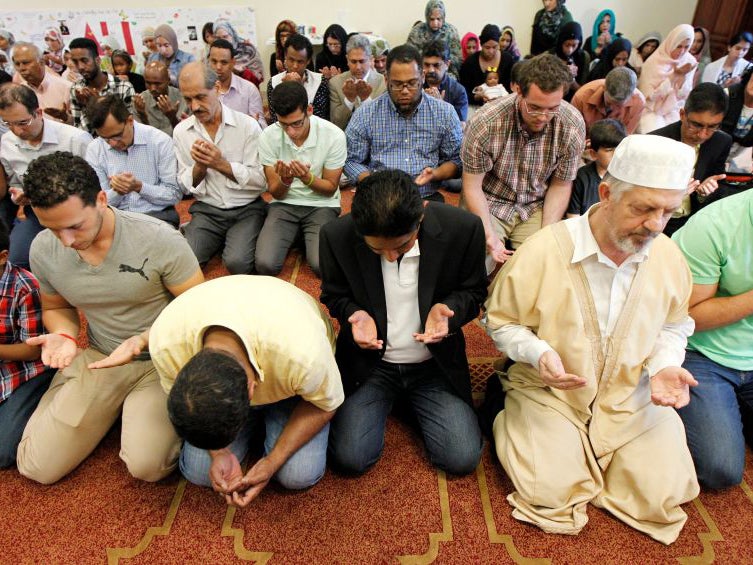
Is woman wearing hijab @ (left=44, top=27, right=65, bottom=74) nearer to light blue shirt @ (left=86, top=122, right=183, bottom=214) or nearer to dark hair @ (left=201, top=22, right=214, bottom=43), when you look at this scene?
dark hair @ (left=201, top=22, right=214, bottom=43)

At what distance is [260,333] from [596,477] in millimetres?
1273

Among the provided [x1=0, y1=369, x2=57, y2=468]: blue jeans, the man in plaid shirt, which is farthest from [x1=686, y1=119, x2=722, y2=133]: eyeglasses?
the man in plaid shirt

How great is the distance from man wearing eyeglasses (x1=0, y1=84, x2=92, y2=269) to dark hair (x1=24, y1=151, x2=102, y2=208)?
1.54m

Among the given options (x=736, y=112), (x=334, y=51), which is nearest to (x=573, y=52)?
(x=334, y=51)

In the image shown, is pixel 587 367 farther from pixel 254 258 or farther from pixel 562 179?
pixel 254 258

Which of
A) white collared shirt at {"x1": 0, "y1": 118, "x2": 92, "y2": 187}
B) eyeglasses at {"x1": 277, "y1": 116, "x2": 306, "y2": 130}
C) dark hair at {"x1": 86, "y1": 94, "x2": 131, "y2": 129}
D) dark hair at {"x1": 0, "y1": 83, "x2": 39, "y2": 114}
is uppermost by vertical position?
dark hair at {"x1": 0, "y1": 83, "x2": 39, "y2": 114}

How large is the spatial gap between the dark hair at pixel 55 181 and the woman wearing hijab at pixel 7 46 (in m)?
5.66

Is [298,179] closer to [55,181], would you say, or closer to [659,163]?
[55,181]

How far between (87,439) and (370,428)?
1102 millimetres

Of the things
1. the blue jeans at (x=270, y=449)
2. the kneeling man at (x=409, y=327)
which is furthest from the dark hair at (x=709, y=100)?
the blue jeans at (x=270, y=449)

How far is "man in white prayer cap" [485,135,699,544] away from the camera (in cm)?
158

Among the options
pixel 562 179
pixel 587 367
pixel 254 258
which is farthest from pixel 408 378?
pixel 254 258

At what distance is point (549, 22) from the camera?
21.1 feet

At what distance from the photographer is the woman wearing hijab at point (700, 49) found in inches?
225
